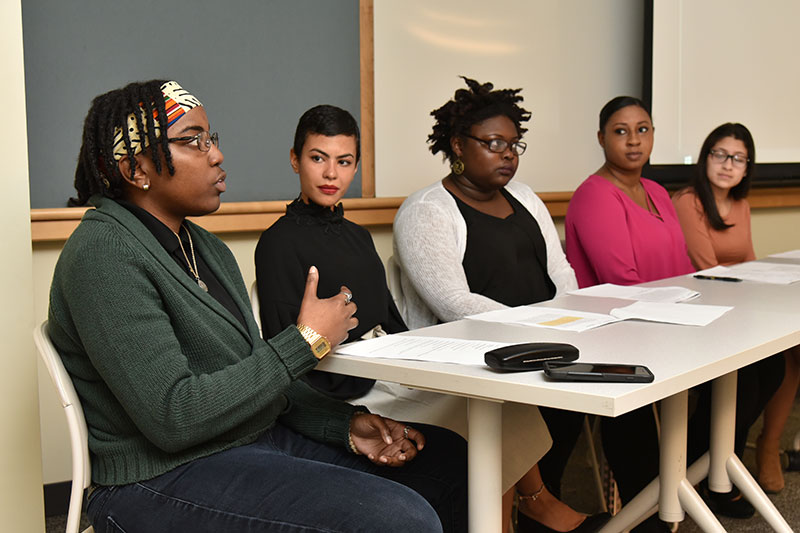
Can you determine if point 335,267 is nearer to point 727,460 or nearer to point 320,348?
point 320,348

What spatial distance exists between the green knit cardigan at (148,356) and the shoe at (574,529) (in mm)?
1067

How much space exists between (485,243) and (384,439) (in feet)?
3.49

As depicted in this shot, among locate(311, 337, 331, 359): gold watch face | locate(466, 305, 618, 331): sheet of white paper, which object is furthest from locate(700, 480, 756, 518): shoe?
locate(311, 337, 331, 359): gold watch face

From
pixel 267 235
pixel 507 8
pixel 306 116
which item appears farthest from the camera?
pixel 507 8

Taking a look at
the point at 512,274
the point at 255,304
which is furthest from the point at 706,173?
the point at 255,304

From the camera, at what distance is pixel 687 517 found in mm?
2561

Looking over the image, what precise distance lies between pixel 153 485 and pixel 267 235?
85 centimetres

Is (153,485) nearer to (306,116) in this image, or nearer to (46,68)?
(306,116)

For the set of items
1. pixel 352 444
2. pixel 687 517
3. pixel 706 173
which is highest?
pixel 706 173

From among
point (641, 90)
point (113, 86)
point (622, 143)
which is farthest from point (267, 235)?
point (641, 90)

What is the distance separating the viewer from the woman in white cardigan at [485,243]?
2334 millimetres

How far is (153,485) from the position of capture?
52.7 inches

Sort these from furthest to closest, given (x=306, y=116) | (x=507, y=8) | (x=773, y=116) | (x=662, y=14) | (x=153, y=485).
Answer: (x=773, y=116) → (x=662, y=14) → (x=507, y=8) → (x=306, y=116) → (x=153, y=485)

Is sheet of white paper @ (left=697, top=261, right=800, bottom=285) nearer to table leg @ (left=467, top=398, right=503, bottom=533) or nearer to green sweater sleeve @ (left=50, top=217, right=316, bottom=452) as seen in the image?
table leg @ (left=467, top=398, right=503, bottom=533)
